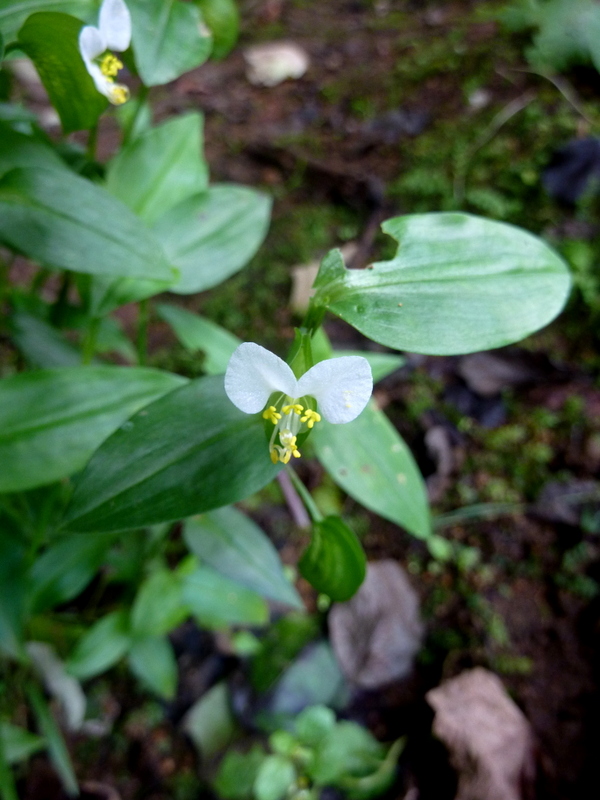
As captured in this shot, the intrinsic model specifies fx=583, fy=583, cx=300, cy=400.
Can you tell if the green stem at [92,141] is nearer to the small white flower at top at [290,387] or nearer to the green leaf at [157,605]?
the small white flower at top at [290,387]

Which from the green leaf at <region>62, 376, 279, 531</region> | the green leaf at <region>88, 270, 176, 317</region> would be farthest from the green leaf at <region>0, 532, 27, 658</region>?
the green leaf at <region>62, 376, 279, 531</region>

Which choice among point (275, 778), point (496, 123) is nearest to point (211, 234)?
point (275, 778)

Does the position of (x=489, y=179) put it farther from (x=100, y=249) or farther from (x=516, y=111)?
(x=100, y=249)

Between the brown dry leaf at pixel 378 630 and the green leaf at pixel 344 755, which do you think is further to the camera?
the brown dry leaf at pixel 378 630

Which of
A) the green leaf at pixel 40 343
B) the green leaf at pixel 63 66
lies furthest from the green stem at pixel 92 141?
the green leaf at pixel 40 343

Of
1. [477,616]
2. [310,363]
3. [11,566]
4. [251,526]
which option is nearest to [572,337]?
[477,616]
